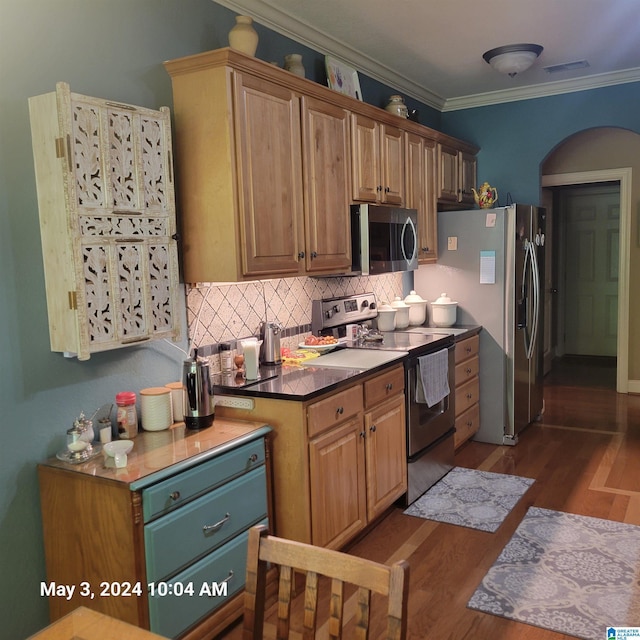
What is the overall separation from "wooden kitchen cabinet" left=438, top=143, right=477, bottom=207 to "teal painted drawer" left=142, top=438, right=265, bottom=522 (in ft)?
9.73

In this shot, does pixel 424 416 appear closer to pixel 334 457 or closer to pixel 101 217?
pixel 334 457

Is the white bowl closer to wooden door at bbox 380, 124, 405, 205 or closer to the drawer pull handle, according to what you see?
the drawer pull handle

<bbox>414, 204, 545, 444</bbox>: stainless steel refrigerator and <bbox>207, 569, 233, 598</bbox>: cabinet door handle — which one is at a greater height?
<bbox>414, 204, 545, 444</bbox>: stainless steel refrigerator

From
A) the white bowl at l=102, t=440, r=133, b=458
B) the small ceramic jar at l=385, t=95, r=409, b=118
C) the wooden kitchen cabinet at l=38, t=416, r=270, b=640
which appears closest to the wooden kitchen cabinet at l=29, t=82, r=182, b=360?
the white bowl at l=102, t=440, r=133, b=458

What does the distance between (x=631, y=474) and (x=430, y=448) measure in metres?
1.32

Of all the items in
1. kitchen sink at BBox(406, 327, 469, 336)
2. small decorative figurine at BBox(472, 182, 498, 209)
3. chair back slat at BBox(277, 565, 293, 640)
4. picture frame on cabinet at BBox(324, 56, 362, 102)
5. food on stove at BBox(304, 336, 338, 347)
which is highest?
picture frame on cabinet at BBox(324, 56, 362, 102)

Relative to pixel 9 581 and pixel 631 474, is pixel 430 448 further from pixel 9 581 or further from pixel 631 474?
pixel 9 581

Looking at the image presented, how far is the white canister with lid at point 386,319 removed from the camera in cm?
443

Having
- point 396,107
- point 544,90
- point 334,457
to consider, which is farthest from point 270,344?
point 544,90

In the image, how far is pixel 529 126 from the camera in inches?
213

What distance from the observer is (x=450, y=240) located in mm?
4840

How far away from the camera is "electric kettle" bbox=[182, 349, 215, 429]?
102 inches

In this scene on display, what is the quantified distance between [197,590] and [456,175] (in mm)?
3919

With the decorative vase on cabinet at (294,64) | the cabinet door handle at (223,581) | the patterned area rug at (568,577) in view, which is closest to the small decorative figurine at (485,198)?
the decorative vase on cabinet at (294,64)
